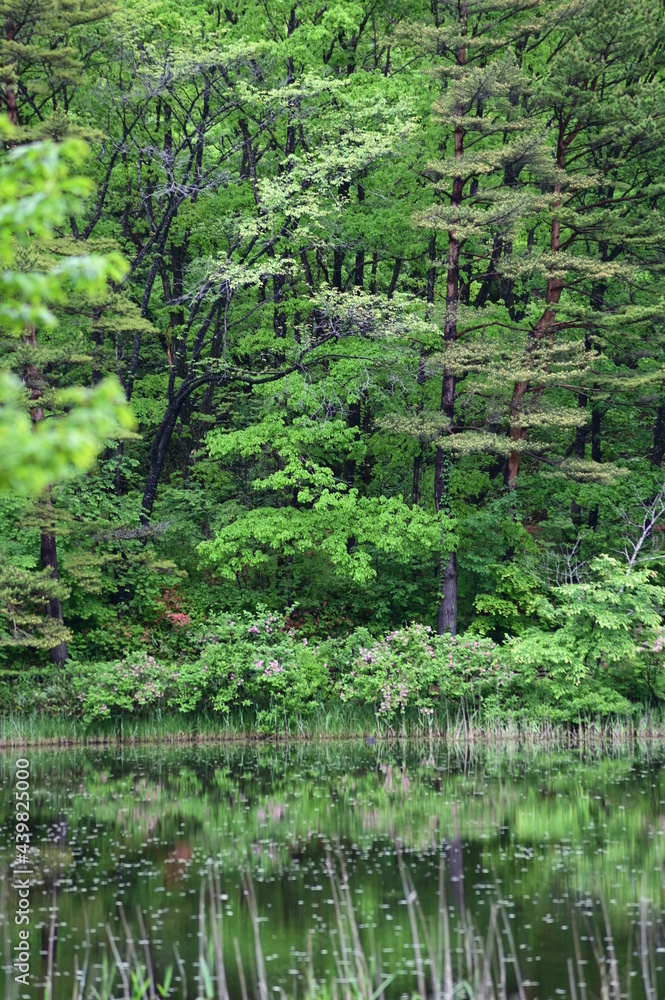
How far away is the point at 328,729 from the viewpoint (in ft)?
67.0

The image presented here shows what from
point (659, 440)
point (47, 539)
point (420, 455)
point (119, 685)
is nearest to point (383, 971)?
point (119, 685)

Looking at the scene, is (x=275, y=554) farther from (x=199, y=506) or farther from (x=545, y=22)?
(x=545, y=22)

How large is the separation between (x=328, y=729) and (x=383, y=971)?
12.0 metres

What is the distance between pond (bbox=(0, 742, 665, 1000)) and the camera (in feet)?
29.3

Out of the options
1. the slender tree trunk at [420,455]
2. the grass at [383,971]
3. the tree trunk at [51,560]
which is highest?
the slender tree trunk at [420,455]

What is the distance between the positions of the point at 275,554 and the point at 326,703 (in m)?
Answer: 4.30

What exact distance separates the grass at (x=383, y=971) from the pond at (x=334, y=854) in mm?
45

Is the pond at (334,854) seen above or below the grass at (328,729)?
below

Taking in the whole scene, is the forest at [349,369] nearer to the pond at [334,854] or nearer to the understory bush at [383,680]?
the understory bush at [383,680]

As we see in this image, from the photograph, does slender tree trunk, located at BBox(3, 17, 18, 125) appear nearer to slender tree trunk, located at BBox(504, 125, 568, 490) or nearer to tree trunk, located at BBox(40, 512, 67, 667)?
tree trunk, located at BBox(40, 512, 67, 667)

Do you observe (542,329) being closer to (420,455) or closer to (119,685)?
(420,455)

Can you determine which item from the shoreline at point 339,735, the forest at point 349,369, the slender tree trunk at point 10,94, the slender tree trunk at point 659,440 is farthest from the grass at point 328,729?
the slender tree trunk at point 10,94

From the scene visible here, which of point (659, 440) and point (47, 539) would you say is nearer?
point (47, 539)

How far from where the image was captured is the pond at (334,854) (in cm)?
893
